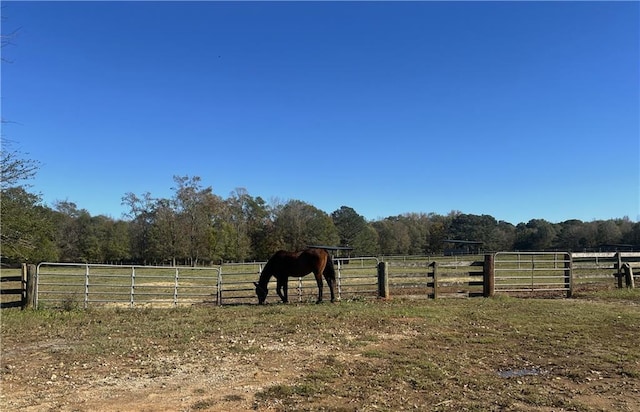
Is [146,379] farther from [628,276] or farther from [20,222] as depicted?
[628,276]

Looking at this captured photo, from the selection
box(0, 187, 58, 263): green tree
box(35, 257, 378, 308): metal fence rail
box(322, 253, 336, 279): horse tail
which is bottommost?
box(35, 257, 378, 308): metal fence rail

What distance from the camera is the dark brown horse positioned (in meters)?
12.7

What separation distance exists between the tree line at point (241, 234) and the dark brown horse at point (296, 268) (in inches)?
1146

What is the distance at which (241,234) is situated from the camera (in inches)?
2400

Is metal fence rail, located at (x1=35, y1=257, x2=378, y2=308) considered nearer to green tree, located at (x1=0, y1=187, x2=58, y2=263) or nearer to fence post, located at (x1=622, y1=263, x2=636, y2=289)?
green tree, located at (x1=0, y1=187, x2=58, y2=263)

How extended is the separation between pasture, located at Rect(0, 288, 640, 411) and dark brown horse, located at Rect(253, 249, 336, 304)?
7.82 feet

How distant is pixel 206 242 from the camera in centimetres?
5175

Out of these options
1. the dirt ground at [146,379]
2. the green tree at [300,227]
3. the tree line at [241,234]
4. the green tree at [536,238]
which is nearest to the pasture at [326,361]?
the dirt ground at [146,379]

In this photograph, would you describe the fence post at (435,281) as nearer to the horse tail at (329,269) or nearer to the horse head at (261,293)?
the horse tail at (329,269)

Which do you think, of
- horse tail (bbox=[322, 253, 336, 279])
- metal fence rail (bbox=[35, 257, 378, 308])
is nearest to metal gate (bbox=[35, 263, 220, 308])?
metal fence rail (bbox=[35, 257, 378, 308])

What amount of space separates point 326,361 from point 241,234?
56.1m

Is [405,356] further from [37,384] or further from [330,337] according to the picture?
[37,384]

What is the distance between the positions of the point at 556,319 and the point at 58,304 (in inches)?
485

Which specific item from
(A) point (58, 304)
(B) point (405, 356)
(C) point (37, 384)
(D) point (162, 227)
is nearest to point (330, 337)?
(B) point (405, 356)
